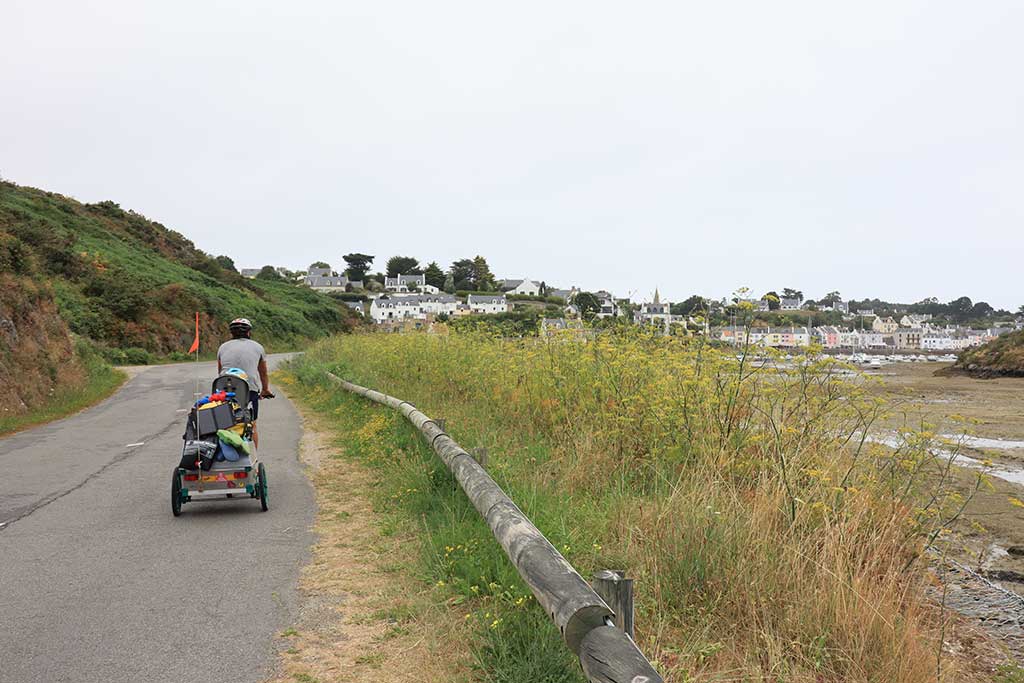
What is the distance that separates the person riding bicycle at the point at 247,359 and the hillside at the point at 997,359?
163ft

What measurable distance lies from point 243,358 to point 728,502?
222 inches

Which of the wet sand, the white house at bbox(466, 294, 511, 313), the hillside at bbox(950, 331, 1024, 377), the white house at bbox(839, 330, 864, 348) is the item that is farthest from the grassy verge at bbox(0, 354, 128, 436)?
the white house at bbox(839, 330, 864, 348)

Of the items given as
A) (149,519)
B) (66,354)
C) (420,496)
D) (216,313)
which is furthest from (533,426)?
(216,313)

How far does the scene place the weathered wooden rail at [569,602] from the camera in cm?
281

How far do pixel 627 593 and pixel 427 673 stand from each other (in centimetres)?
141

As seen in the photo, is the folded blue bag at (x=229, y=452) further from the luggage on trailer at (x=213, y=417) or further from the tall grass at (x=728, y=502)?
the tall grass at (x=728, y=502)

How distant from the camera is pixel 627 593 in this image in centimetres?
318

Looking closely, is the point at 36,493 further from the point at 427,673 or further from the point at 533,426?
the point at 427,673

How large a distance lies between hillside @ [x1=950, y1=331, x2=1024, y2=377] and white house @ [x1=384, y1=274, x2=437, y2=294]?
3943 inches

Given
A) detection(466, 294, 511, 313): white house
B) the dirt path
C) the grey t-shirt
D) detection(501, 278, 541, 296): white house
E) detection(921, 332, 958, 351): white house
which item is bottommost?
detection(921, 332, 958, 351): white house

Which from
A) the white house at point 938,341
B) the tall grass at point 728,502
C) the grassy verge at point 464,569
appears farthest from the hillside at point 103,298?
the white house at point 938,341

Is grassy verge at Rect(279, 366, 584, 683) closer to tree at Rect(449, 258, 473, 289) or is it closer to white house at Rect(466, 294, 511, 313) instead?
white house at Rect(466, 294, 511, 313)

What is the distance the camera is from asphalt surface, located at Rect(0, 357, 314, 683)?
4.20 m

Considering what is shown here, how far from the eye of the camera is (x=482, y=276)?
156 m
